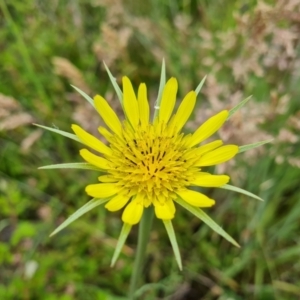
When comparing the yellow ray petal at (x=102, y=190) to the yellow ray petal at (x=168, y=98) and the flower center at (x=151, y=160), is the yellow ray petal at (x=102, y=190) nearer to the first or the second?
the flower center at (x=151, y=160)

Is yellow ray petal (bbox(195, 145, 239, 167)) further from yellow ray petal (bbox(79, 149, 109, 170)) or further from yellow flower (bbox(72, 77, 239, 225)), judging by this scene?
yellow ray petal (bbox(79, 149, 109, 170))

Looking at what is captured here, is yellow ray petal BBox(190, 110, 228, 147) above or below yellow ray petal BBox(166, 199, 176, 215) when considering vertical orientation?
above

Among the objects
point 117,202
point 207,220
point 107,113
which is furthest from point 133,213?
point 107,113

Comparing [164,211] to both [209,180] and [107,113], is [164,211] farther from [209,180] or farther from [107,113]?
[107,113]

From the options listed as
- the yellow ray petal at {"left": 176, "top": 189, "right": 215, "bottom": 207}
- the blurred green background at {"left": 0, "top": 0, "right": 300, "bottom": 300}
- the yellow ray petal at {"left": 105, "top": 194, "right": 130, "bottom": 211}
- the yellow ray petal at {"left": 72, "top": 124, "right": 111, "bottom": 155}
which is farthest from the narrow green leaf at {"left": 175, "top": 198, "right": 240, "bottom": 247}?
the blurred green background at {"left": 0, "top": 0, "right": 300, "bottom": 300}

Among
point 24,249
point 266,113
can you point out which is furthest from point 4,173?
point 266,113
